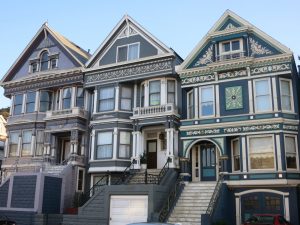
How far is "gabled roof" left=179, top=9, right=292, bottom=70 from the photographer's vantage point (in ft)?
84.7

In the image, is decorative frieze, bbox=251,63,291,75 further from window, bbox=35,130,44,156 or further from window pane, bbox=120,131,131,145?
window, bbox=35,130,44,156

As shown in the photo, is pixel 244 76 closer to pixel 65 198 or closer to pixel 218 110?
pixel 218 110

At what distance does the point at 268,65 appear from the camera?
82.6 feet

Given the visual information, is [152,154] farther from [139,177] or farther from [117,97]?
[117,97]

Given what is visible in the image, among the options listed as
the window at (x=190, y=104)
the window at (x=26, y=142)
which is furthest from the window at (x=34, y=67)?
the window at (x=190, y=104)

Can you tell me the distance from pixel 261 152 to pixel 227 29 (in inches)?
338

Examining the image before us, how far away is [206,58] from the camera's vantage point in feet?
89.8

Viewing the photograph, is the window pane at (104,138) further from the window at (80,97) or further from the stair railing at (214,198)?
the stair railing at (214,198)

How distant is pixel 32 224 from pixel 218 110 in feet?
46.6

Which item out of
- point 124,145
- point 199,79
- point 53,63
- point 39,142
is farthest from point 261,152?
point 53,63

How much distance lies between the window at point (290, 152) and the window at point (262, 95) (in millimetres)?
2250

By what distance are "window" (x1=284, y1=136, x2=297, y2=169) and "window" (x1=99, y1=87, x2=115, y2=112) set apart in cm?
1314

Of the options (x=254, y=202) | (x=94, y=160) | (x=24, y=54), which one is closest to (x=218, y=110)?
(x=254, y=202)

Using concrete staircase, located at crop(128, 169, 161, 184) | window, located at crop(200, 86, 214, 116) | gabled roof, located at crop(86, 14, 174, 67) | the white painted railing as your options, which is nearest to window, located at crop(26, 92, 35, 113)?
gabled roof, located at crop(86, 14, 174, 67)
